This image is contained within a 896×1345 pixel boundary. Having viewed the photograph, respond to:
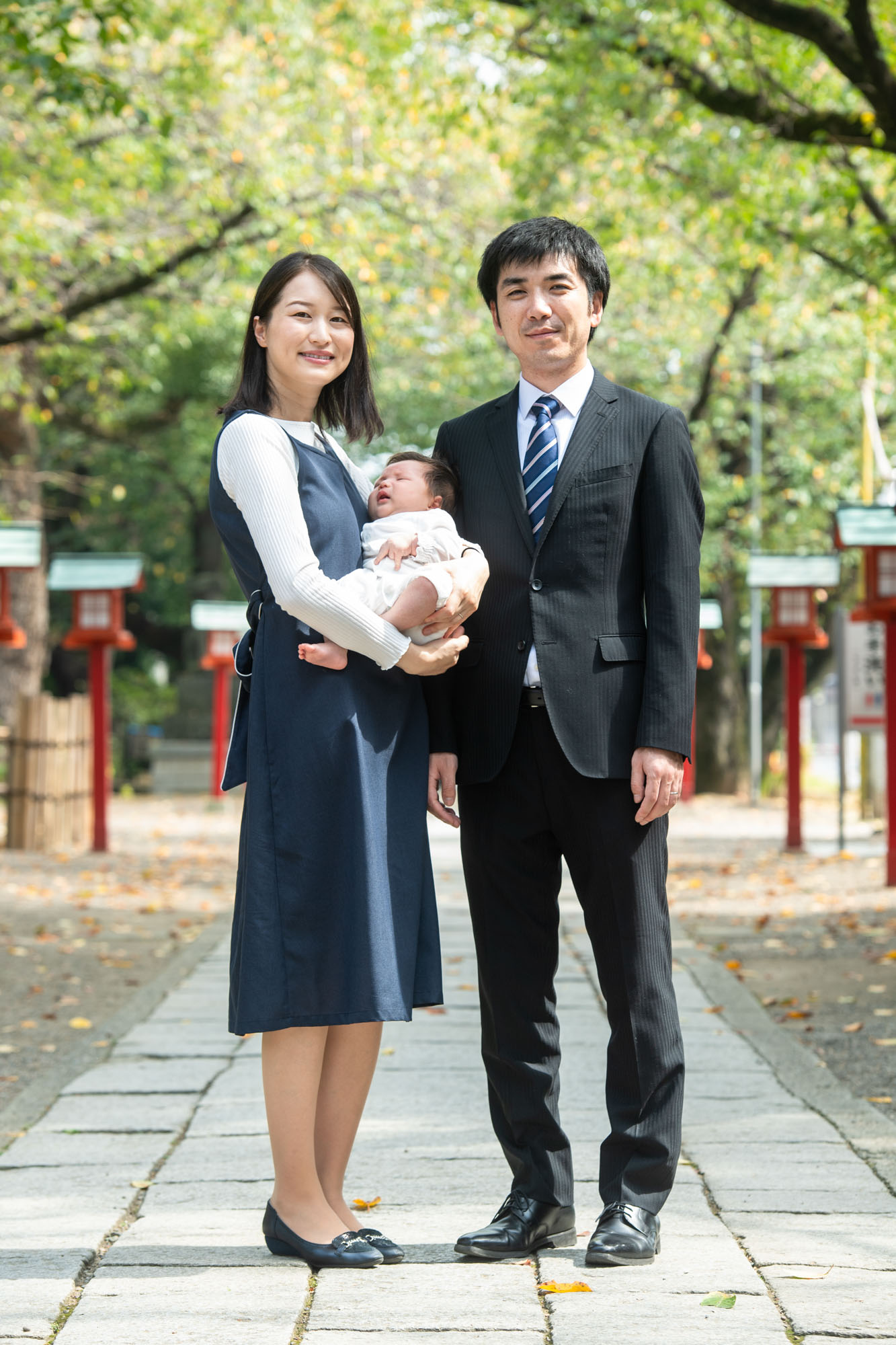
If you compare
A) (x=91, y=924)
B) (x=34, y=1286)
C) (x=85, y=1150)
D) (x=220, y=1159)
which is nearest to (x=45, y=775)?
(x=91, y=924)

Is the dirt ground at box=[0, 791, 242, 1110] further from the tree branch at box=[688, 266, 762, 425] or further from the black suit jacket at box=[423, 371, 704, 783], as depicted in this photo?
the tree branch at box=[688, 266, 762, 425]

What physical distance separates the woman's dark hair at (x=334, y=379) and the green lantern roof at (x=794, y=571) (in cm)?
1050

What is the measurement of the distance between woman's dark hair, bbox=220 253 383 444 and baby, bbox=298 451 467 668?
175mm

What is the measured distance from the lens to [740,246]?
13.0 m

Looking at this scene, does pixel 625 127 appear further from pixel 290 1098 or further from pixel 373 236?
pixel 290 1098

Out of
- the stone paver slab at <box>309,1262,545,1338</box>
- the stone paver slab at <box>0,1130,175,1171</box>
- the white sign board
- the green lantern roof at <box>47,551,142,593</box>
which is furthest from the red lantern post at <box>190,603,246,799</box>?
the stone paver slab at <box>309,1262,545,1338</box>

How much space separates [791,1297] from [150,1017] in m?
3.74

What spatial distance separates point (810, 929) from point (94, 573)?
7413 millimetres

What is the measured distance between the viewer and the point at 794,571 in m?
13.5

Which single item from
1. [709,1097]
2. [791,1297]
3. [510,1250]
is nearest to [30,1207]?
[510,1250]

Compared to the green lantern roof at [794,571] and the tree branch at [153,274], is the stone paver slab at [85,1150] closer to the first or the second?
the green lantern roof at [794,571]

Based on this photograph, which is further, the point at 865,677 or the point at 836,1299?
the point at 865,677

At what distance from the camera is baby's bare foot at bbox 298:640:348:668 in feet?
9.50

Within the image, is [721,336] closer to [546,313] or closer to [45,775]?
[45,775]
